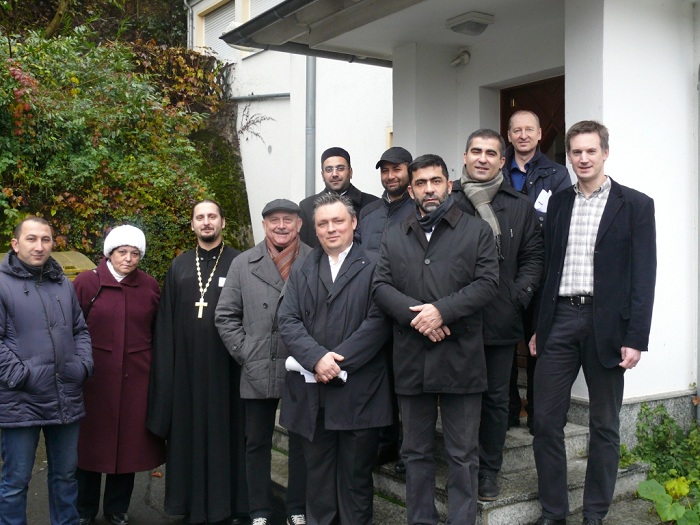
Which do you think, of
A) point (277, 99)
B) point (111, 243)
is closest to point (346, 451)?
point (111, 243)

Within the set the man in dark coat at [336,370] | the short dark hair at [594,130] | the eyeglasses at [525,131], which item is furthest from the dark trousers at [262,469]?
the short dark hair at [594,130]

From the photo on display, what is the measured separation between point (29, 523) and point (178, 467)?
1061 millimetres

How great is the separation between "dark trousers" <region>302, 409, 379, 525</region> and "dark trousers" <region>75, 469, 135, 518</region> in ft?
4.67

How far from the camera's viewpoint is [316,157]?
977 centimetres

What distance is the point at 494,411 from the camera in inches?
158

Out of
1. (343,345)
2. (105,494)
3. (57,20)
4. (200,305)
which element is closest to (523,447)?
(343,345)

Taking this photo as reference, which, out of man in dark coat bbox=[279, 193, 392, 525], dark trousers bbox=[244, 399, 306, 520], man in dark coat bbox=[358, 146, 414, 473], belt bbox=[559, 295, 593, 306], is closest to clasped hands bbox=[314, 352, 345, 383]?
man in dark coat bbox=[279, 193, 392, 525]

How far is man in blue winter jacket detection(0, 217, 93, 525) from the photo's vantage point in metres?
3.96

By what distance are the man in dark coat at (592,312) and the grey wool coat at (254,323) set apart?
147cm

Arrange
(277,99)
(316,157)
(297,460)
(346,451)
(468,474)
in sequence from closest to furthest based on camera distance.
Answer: (468,474) → (346,451) → (297,460) → (316,157) → (277,99)

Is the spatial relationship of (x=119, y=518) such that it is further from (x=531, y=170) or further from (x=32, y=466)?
(x=531, y=170)

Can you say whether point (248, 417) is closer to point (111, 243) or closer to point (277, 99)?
point (111, 243)

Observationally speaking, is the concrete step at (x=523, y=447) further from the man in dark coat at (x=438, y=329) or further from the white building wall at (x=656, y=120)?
the man in dark coat at (x=438, y=329)

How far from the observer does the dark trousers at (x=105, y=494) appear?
15.5 feet
